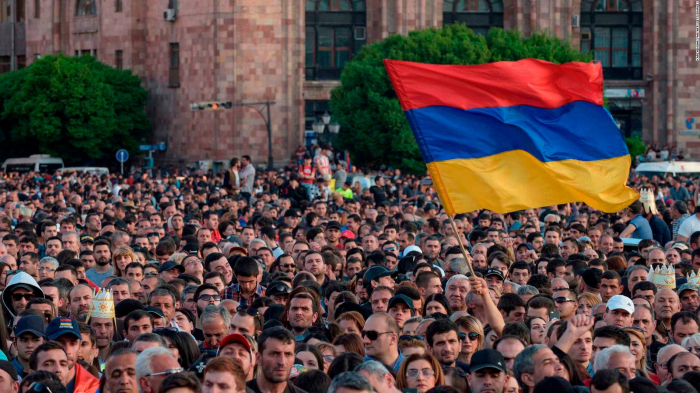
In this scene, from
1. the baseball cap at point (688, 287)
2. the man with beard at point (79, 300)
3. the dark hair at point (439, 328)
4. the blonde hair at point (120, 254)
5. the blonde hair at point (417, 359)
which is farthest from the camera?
the blonde hair at point (120, 254)

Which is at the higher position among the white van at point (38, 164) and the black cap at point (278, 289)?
the black cap at point (278, 289)

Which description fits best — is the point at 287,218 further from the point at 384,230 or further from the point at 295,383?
the point at 295,383

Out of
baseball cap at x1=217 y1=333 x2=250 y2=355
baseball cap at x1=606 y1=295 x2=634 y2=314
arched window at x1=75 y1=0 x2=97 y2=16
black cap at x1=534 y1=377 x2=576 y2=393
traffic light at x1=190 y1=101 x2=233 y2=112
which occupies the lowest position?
baseball cap at x1=606 y1=295 x2=634 y2=314

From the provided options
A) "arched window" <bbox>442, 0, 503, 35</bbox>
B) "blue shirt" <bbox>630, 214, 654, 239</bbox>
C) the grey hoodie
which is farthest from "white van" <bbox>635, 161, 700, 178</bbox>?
the grey hoodie

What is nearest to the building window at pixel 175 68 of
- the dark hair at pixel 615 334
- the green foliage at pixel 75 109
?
the green foliage at pixel 75 109

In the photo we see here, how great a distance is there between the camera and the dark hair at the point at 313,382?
10.2m

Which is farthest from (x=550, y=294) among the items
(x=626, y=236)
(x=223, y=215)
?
(x=223, y=215)

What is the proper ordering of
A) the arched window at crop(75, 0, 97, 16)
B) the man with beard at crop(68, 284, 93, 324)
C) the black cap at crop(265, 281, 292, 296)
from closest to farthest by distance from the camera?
the man with beard at crop(68, 284, 93, 324), the black cap at crop(265, 281, 292, 296), the arched window at crop(75, 0, 97, 16)

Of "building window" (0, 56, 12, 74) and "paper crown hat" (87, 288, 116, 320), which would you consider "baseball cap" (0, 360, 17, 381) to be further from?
"building window" (0, 56, 12, 74)

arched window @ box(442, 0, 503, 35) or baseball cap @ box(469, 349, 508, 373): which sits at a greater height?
arched window @ box(442, 0, 503, 35)

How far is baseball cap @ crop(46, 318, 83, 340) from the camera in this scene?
11422mm

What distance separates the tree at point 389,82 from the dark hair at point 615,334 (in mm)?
Answer: 43693

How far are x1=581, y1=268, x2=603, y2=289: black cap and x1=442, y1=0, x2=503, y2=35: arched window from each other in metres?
52.4

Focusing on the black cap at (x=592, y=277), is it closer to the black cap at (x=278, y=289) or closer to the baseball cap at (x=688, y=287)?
the baseball cap at (x=688, y=287)
